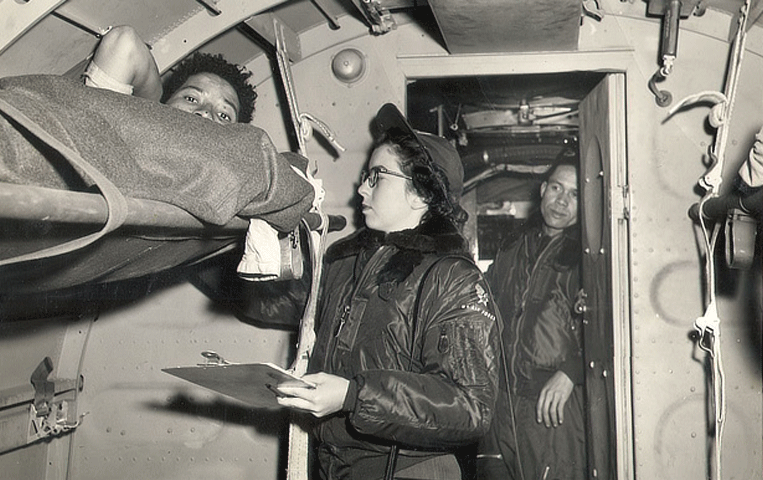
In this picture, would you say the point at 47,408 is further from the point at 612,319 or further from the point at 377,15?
the point at 612,319

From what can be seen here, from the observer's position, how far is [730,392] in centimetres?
276

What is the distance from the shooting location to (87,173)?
112 centimetres

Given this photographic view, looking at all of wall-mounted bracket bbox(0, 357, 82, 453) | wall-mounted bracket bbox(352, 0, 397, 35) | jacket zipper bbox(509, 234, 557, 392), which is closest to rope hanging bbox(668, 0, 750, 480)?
Answer: wall-mounted bracket bbox(352, 0, 397, 35)

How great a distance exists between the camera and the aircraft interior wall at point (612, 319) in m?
2.76

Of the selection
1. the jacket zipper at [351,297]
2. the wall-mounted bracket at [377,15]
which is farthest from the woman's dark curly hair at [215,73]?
Result: the jacket zipper at [351,297]

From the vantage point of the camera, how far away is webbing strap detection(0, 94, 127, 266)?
109 centimetres

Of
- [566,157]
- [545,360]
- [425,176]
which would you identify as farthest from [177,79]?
[566,157]

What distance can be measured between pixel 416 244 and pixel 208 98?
1.01m

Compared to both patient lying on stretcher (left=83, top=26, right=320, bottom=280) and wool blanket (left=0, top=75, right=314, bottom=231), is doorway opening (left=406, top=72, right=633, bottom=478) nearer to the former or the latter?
patient lying on stretcher (left=83, top=26, right=320, bottom=280)

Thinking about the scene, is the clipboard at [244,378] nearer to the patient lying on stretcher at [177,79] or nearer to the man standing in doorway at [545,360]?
the patient lying on stretcher at [177,79]

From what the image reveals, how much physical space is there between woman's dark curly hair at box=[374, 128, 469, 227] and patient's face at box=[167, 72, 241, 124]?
2.19 ft

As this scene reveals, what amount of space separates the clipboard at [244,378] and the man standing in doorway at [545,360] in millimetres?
2297

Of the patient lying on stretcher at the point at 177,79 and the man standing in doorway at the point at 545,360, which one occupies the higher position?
the patient lying on stretcher at the point at 177,79

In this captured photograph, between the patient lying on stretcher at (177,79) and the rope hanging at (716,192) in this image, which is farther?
the rope hanging at (716,192)
